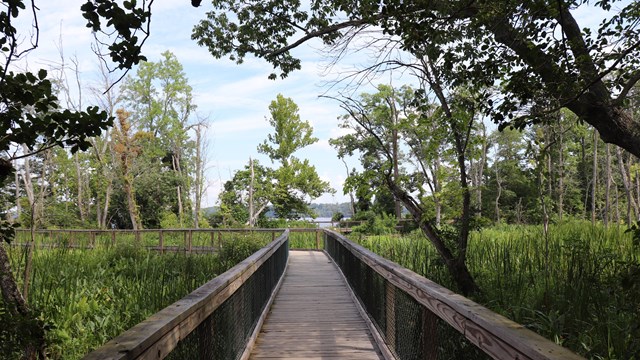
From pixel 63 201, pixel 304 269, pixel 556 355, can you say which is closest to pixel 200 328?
pixel 556 355

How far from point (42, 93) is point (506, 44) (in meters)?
4.67

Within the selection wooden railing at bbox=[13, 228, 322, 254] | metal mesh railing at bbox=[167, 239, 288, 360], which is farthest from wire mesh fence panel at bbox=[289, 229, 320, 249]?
metal mesh railing at bbox=[167, 239, 288, 360]

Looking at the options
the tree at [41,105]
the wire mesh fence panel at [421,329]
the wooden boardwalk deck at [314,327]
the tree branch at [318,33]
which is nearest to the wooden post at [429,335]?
the wire mesh fence panel at [421,329]

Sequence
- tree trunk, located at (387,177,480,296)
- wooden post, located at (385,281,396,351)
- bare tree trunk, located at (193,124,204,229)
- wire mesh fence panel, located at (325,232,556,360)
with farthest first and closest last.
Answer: bare tree trunk, located at (193,124,204,229), tree trunk, located at (387,177,480,296), wooden post, located at (385,281,396,351), wire mesh fence panel, located at (325,232,556,360)

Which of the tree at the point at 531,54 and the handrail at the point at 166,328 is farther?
the tree at the point at 531,54

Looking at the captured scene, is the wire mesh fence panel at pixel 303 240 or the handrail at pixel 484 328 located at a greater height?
the handrail at pixel 484 328

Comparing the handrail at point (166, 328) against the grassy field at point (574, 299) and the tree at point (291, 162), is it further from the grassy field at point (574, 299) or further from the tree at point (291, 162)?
the tree at point (291, 162)

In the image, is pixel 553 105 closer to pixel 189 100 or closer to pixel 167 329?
pixel 167 329

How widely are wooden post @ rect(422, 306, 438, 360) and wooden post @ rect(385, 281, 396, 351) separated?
998mm

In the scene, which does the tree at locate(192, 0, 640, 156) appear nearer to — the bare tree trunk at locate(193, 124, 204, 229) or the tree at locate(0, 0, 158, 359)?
the tree at locate(0, 0, 158, 359)

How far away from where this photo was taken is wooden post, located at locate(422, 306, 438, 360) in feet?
9.27

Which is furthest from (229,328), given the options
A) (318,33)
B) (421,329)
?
(318,33)

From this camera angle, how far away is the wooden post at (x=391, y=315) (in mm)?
4059

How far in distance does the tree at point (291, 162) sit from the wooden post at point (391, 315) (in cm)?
3346
